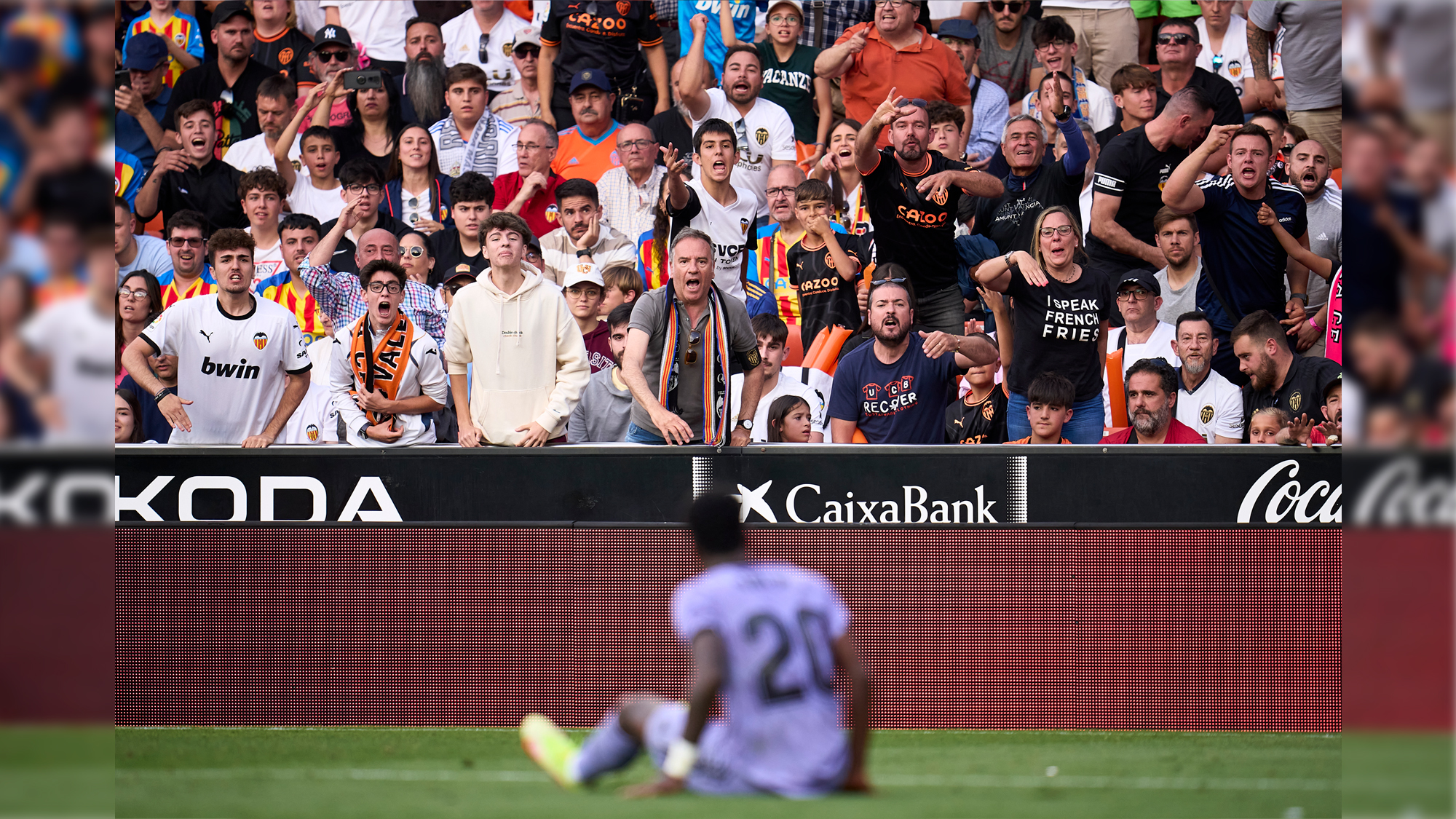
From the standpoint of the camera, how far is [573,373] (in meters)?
7.95

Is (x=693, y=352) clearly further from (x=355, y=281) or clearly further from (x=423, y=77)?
(x=423, y=77)

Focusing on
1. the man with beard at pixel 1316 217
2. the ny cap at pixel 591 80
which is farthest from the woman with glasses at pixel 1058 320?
the ny cap at pixel 591 80

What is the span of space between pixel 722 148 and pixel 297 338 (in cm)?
312

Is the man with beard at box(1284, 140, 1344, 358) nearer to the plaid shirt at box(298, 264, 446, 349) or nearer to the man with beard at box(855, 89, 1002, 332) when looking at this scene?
the man with beard at box(855, 89, 1002, 332)

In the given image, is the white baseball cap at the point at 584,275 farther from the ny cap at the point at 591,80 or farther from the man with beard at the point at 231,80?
the man with beard at the point at 231,80

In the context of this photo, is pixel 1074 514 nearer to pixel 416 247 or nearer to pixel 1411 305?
pixel 416 247

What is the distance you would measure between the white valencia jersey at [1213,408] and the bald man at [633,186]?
3763 millimetres

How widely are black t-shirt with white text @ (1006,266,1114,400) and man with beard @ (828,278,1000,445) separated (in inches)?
10.8

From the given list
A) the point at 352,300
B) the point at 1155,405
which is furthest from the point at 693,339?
the point at 1155,405

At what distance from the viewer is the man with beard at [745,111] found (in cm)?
977

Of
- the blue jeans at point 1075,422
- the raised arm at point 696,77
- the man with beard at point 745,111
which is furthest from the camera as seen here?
the raised arm at point 696,77

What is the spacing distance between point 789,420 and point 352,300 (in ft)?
10.1

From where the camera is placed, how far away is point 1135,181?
896 centimetres

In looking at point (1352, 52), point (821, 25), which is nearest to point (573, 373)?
point (821, 25)
